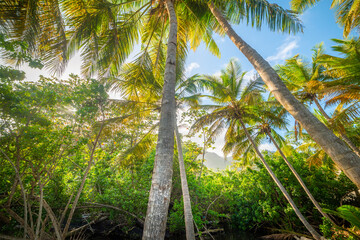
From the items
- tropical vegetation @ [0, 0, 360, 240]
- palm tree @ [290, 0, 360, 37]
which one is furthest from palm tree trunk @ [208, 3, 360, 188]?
palm tree @ [290, 0, 360, 37]

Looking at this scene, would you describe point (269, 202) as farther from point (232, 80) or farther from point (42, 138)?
point (42, 138)

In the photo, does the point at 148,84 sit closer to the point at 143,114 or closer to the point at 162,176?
the point at 143,114

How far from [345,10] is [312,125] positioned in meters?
9.37

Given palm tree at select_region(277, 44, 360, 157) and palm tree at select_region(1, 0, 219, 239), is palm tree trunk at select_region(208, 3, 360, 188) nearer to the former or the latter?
palm tree at select_region(1, 0, 219, 239)

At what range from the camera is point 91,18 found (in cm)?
445

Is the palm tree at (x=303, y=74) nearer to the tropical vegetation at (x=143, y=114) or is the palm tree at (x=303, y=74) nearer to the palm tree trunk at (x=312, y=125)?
the tropical vegetation at (x=143, y=114)

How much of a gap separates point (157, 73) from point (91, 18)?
2698 millimetres

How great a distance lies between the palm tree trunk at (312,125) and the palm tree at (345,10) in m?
4.89

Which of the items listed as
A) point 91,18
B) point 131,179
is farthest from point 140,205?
point 91,18

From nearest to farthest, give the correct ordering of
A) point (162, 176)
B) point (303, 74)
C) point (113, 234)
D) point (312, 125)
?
1. point (162, 176)
2. point (312, 125)
3. point (113, 234)
4. point (303, 74)

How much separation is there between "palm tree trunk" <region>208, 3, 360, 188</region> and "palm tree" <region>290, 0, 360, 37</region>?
193 inches

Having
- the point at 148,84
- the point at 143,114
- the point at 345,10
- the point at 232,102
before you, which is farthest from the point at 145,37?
the point at 345,10

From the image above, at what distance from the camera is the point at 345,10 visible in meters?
7.30

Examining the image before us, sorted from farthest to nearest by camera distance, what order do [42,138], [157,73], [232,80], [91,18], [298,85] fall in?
[298,85], [232,80], [157,73], [91,18], [42,138]
